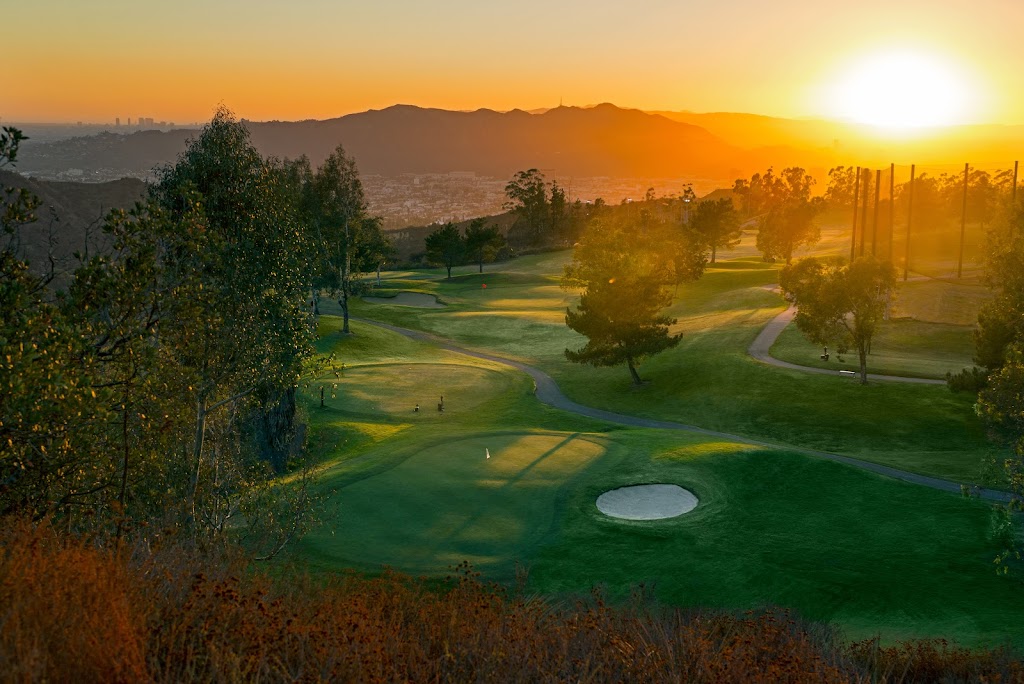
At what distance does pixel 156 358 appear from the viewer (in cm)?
1636

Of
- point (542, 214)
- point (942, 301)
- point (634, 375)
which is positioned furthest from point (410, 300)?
point (542, 214)

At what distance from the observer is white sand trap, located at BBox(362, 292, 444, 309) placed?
89956 mm

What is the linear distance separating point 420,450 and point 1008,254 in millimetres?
37984

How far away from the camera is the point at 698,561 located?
71.1 feet

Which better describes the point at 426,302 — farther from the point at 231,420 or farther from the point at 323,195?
the point at 231,420

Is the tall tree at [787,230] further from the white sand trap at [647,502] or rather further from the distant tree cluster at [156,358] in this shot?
the distant tree cluster at [156,358]

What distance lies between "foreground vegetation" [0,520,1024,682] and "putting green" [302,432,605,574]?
6.72m

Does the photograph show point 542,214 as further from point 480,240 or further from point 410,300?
point 410,300

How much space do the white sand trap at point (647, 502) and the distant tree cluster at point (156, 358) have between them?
9.87 meters

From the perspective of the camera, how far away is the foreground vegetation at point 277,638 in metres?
8.97

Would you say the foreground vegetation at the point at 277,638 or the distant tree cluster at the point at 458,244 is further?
the distant tree cluster at the point at 458,244

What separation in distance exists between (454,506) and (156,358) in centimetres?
1083

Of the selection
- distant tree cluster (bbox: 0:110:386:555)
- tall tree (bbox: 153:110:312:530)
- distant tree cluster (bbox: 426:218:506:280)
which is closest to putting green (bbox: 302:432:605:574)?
distant tree cluster (bbox: 0:110:386:555)

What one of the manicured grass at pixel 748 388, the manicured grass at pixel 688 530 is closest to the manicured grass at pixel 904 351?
the manicured grass at pixel 748 388
